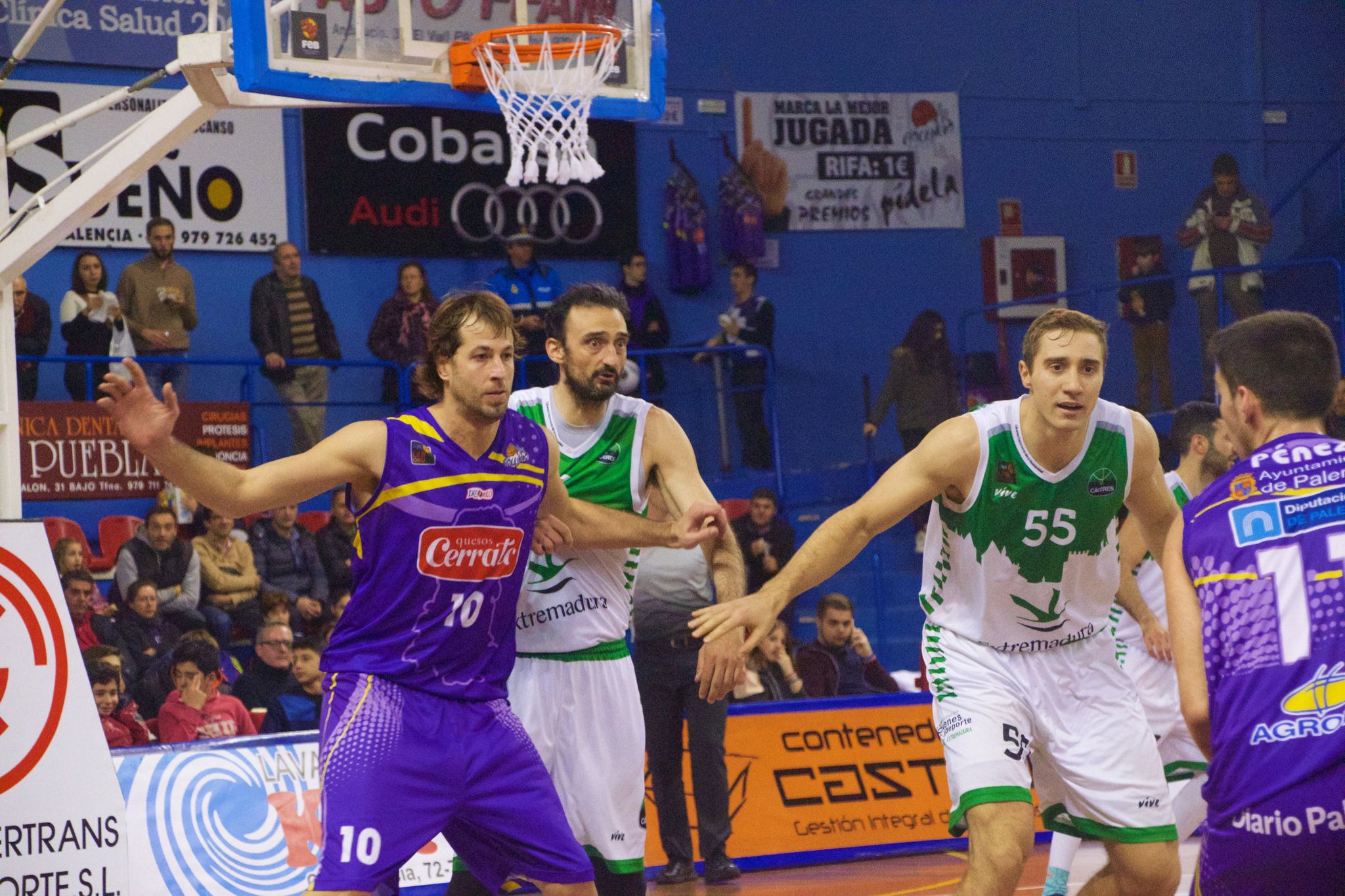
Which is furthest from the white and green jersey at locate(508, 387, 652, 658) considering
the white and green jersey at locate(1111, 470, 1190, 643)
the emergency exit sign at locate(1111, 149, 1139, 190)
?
the emergency exit sign at locate(1111, 149, 1139, 190)

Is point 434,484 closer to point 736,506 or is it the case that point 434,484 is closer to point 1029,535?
point 1029,535

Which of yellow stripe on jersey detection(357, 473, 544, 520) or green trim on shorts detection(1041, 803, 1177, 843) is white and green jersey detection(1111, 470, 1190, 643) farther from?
yellow stripe on jersey detection(357, 473, 544, 520)

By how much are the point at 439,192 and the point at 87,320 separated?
14.8 feet

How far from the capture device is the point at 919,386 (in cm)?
1689

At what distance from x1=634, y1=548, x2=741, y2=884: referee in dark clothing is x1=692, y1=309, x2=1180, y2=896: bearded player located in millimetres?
3726

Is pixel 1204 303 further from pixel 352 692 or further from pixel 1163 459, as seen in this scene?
pixel 352 692

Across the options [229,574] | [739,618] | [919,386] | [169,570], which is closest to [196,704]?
[169,570]

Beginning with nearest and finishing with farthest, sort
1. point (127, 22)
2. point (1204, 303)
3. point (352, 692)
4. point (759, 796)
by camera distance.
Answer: point (352, 692) < point (759, 796) < point (127, 22) < point (1204, 303)

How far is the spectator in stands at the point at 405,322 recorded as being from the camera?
15.3 metres

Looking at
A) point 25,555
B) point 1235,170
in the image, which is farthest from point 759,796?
point 1235,170

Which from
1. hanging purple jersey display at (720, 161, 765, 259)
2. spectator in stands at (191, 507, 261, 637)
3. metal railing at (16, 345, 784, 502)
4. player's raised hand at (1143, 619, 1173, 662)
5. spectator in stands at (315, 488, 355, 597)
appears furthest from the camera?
hanging purple jersey display at (720, 161, 765, 259)

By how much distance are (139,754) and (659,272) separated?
35.2 ft

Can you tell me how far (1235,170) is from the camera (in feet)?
59.9

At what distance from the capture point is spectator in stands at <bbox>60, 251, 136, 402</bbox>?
14.0m
